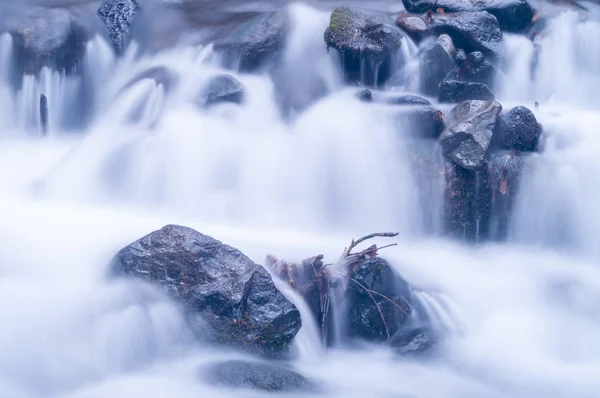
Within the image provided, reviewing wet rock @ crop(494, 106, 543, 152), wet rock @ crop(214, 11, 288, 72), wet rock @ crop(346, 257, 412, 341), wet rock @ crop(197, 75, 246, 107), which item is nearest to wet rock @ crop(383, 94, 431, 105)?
wet rock @ crop(494, 106, 543, 152)

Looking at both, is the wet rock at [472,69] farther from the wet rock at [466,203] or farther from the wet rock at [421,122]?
the wet rock at [466,203]

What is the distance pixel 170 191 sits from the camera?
7336 mm

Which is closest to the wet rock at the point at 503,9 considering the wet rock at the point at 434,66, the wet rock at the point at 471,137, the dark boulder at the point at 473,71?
the dark boulder at the point at 473,71

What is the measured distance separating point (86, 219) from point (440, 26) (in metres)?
5.49

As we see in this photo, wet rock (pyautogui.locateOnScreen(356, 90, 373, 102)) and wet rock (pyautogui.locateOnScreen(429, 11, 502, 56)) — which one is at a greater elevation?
wet rock (pyautogui.locateOnScreen(429, 11, 502, 56))

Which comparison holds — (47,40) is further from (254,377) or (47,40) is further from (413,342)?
(413,342)

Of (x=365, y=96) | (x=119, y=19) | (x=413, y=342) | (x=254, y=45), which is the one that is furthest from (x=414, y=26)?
(x=413, y=342)

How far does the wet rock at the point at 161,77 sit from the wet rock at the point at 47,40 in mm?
1113

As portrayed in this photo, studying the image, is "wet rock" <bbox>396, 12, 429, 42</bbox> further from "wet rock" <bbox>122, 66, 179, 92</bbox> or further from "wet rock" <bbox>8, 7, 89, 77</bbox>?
"wet rock" <bbox>8, 7, 89, 77</bbox>

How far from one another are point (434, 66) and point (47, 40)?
5496 millimetres

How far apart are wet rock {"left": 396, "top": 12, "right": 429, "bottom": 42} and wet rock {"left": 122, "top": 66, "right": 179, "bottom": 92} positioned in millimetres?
3323

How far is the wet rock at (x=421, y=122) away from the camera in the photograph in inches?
289

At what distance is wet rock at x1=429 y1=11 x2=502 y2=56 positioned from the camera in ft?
29.9

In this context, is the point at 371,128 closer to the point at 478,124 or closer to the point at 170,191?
the point at 478,124
